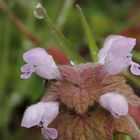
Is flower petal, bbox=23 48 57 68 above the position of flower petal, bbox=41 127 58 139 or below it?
above

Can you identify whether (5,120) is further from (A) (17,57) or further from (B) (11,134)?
(A) (17,57)

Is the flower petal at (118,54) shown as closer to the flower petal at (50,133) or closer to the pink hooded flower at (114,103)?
the pink hooded flower at (114,103)

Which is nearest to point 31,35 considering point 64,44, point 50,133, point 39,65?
point 64,44

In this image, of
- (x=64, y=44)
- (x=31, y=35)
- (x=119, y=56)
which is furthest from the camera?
(x=31, y=35)

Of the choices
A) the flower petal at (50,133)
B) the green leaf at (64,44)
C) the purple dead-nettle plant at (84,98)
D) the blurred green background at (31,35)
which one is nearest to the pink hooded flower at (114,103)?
the purple dead-nettle plant at (84,98)

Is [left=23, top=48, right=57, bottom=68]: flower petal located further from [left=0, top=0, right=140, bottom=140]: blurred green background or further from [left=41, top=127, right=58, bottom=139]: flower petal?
[left=0, top=0, right=140, bottom=140]: blurred green background

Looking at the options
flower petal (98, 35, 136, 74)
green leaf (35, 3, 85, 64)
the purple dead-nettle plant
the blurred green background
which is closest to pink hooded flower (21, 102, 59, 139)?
the purple dead-nettle plant

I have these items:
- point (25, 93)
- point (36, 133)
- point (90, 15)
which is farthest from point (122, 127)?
point (90, 15)

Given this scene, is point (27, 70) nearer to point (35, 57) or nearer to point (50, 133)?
point (35, 57)
